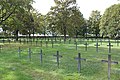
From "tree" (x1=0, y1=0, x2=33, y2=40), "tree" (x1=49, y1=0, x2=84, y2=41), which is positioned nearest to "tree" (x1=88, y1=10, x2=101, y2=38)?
"tree" (x1=49, y1=0, x2=84, y2=41)

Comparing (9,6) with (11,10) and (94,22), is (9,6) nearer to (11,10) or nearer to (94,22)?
(11,10)

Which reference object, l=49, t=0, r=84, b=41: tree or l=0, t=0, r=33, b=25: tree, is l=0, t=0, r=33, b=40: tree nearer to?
l=0, t=0, r=33, b=25: tree

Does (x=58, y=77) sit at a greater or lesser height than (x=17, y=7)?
lesser

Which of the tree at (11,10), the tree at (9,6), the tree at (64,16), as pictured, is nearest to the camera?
the tree at (9,6)

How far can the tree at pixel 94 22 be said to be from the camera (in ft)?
266

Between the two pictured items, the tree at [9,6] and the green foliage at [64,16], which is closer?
the tree at [9,6]

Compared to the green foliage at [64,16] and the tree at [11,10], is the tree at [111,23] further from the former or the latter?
the tree at [11,10]

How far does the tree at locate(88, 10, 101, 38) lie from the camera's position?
81.1m

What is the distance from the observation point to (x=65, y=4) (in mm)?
53406

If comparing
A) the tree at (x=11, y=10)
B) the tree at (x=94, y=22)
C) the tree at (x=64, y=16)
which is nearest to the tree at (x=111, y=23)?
the tree at (x=64, y=16)

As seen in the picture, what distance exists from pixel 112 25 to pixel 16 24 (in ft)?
104

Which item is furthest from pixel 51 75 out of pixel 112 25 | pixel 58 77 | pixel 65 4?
pixel 112 25

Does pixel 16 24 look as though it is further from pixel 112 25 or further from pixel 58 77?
pixel 112 25

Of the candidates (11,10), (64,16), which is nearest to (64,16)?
(64,16)
